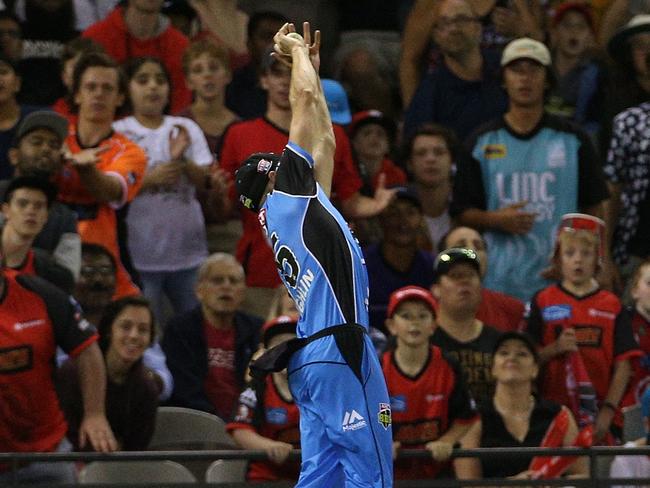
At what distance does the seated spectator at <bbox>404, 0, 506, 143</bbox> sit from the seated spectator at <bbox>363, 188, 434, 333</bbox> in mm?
1340

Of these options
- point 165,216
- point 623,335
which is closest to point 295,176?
point 623,335

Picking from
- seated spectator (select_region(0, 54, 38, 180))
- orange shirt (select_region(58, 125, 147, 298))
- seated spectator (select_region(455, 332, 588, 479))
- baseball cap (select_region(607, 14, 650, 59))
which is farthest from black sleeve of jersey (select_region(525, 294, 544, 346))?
seated spectator (select_region(0, 54, 38, 180))

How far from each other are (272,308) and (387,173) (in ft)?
5.99

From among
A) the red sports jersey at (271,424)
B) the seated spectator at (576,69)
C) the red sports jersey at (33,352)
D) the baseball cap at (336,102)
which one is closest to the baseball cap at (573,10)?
the seated spectator at (576,69)

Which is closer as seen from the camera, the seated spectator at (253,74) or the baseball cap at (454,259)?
the baseball cap at (454,259)

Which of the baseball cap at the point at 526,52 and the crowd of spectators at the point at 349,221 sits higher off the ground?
the baseball cap at the point at 526,52

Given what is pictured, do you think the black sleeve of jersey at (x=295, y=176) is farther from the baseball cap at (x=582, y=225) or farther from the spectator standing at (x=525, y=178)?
the spectator standing at (x=525, y=178)

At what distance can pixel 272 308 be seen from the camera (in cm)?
943

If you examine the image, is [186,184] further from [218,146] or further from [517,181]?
[517,181]

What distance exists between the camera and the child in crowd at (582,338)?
900 centimetres

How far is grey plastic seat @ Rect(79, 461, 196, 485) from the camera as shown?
326 inches

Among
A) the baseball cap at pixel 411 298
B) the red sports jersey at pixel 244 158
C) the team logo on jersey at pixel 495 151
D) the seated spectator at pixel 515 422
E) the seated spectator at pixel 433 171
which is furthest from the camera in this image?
→ the seated spectator at pixel 433 171

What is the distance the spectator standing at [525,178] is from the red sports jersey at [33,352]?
3098 mm

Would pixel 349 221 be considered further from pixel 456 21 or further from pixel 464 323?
pixel 456 21
